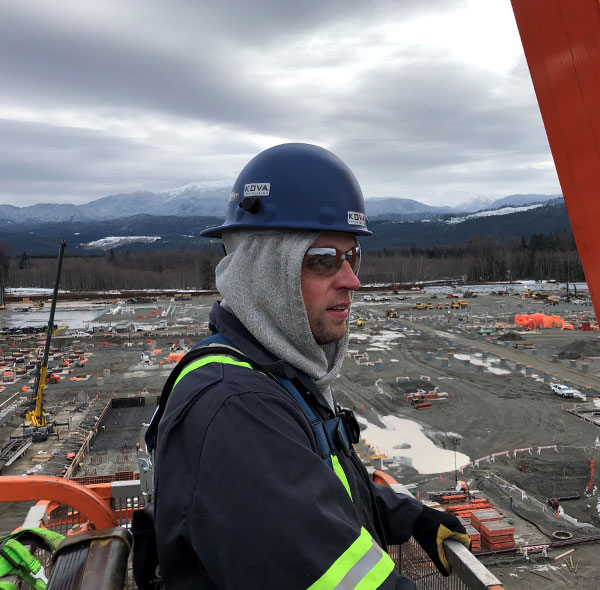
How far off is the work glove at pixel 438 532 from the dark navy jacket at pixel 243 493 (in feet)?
3.45

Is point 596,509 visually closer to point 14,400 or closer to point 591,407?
point 591,407

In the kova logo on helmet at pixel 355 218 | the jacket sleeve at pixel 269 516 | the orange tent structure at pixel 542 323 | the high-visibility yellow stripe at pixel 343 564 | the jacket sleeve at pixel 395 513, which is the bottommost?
the orange tent structure at pixel 542 323

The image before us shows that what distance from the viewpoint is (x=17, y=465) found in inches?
667

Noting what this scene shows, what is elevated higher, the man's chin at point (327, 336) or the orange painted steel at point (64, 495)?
the man's chin at point (327, 336)

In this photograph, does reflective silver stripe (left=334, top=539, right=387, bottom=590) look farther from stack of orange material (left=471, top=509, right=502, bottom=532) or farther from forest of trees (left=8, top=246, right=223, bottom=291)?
forest of trees (left=8, top=246, right=223, bottom=291)

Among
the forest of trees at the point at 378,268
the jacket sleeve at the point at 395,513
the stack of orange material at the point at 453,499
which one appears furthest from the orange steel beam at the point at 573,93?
the forest of trees at the point at 378,268

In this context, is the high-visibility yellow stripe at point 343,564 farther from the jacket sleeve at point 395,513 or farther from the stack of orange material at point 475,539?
the stack of orange material at point 475,539

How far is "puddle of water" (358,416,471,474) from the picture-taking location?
53.3 ft

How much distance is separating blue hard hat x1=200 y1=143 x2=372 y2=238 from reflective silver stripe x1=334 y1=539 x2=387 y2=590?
3.55ft

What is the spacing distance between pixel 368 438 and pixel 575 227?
17807 mm

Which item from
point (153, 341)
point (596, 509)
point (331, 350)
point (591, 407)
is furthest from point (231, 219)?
point (153, 341)

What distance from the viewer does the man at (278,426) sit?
1.11m

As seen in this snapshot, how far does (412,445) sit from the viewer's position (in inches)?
698

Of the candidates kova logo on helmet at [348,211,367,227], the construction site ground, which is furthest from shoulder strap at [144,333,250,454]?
the construction site ground
